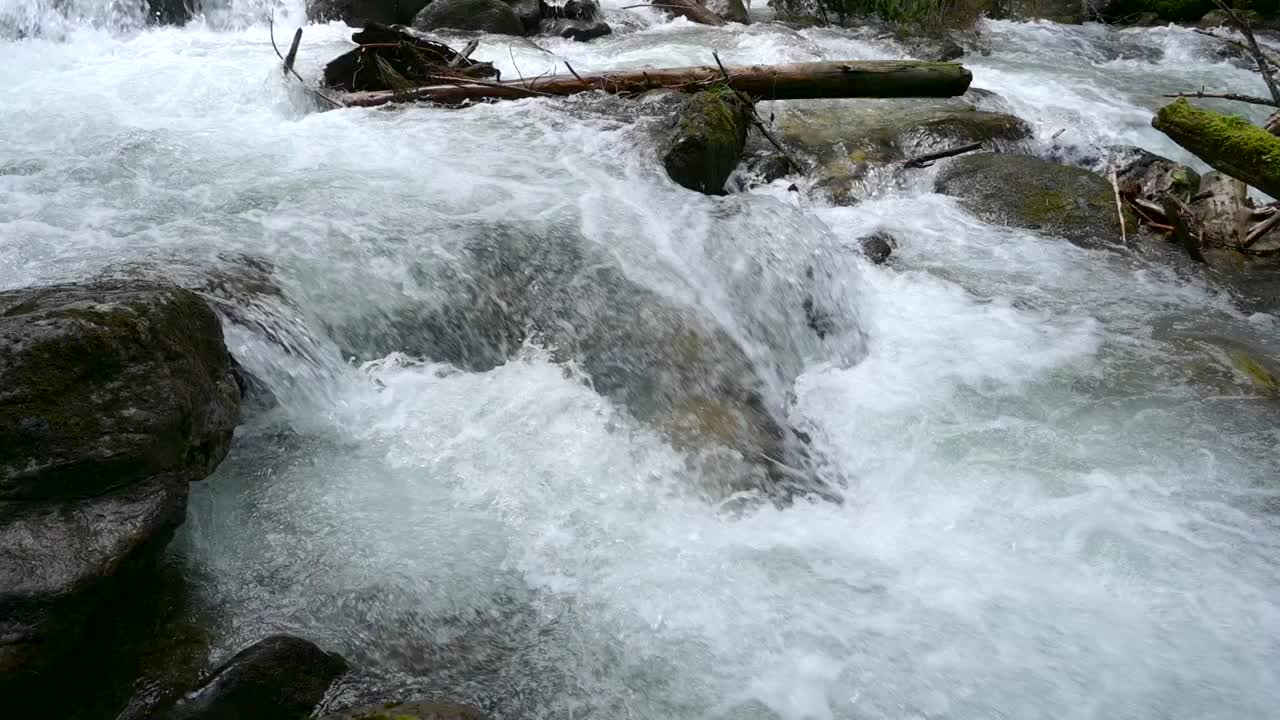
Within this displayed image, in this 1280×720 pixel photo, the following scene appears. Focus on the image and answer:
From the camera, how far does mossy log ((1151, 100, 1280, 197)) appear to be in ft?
16.5

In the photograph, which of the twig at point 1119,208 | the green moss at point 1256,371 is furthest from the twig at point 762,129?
the green moss at point 1256,371

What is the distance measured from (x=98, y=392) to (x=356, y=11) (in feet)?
32.9

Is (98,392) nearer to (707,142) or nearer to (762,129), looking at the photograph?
(707,142)

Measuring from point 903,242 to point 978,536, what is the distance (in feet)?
10.5

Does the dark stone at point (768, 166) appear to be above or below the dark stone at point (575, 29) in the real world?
below

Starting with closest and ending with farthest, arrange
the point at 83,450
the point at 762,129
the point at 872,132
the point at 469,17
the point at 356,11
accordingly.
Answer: the point at 83,450
the point at 762,129
the point at 872,132
the point at 469,17
the point at 356,11

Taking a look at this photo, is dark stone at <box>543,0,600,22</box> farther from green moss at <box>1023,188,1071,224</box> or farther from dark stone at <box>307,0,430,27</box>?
green moss at <box>1023,188,1071,224</box>

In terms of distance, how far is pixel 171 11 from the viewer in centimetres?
988

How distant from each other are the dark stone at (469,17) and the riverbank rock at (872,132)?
14.9 feet

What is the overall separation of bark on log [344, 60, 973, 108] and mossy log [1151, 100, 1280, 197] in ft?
7.47

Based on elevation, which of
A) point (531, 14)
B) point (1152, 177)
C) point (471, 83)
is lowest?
point (1152, 177)

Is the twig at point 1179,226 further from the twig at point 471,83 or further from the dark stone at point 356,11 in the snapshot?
the dark stone at point 356,11

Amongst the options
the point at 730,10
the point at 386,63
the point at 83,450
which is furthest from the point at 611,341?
the point at 730,10

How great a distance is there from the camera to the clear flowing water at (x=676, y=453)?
2807 mm
